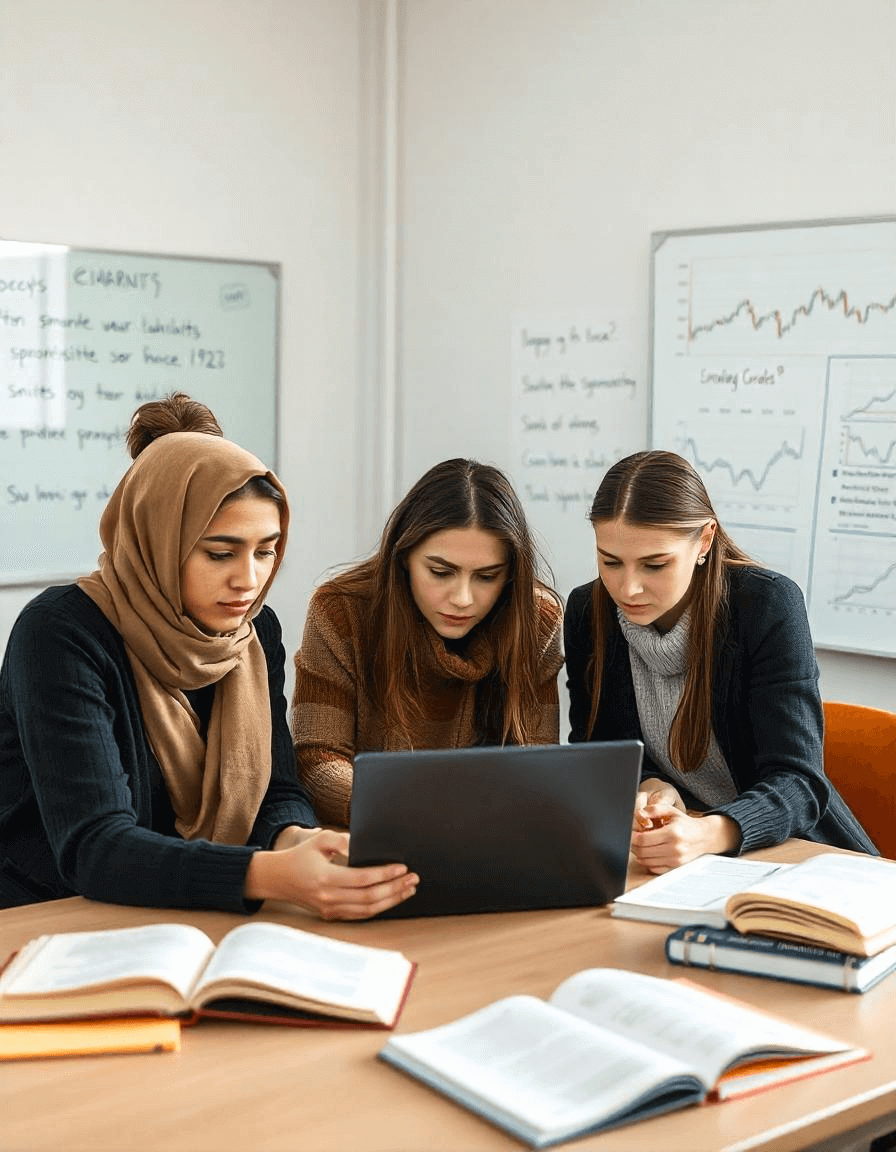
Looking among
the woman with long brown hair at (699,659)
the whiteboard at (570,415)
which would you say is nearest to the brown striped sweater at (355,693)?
the woman with long brown hair at (699,659)

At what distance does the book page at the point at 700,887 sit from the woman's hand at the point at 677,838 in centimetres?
2

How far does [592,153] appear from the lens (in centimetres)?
367

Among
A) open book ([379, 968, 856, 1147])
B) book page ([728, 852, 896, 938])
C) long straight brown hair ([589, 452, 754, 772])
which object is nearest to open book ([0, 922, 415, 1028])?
open book ([379, 968, 856, 1147])

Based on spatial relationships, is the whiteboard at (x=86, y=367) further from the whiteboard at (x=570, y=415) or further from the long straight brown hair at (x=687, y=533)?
the long straight brown hair at (x=687, y=533)

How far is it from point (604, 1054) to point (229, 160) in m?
3.13

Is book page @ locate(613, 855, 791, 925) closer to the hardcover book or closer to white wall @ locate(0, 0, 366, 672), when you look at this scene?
the hardcover book

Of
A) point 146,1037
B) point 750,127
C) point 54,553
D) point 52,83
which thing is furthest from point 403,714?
point 52,83

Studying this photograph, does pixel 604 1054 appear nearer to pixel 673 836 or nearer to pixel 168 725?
pixel 673 836

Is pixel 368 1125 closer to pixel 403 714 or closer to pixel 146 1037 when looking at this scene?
pixel 146 1037

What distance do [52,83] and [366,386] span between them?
3.98 ft

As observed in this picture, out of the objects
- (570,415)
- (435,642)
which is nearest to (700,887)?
(435,642)

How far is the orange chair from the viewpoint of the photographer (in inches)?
93.6

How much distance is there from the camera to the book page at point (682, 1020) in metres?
1.23

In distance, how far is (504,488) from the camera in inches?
91.0
